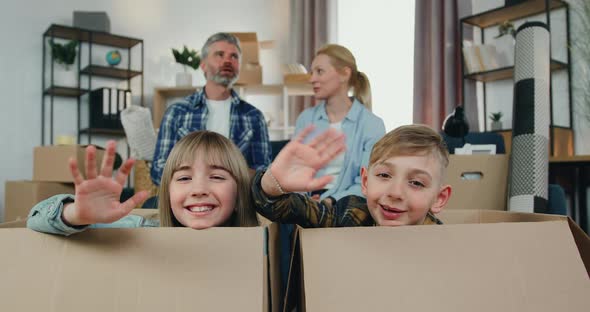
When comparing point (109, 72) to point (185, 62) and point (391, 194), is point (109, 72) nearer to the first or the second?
point (185, 62)

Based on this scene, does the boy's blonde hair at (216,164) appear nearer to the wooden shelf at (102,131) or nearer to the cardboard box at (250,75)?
the cardboard box at (250,75)

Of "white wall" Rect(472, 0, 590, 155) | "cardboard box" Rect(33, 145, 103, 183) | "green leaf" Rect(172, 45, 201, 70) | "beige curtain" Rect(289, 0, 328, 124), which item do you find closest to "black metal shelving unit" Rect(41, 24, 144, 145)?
"green leaf" Rect(172, 45, 201, 70)

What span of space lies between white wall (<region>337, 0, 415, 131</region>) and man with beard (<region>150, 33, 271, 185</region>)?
1.73m

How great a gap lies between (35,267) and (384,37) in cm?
344

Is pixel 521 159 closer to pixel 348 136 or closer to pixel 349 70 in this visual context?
pixel 348 136

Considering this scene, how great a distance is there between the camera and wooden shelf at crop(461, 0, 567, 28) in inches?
110

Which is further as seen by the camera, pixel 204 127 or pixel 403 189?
pixel 204 127

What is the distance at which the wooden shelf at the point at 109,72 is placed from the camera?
391 cm

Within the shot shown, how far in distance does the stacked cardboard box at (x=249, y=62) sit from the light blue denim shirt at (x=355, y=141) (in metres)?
1.74

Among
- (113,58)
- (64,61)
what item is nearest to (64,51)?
(64,61)

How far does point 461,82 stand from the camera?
306 centimetres

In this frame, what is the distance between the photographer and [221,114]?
2066 millimetres

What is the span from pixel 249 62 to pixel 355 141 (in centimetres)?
208

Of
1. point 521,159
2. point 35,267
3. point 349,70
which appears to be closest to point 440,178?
point 521,159
